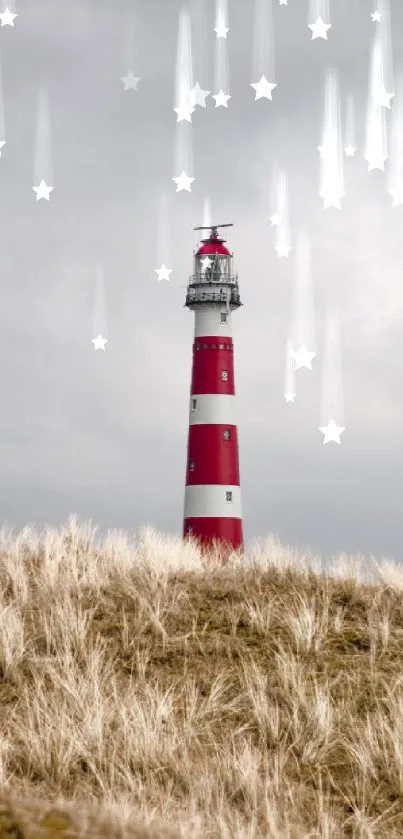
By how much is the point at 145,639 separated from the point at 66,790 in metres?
3.42

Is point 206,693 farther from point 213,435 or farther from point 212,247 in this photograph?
point 212,247

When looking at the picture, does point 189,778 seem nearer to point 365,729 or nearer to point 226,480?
point 365,729

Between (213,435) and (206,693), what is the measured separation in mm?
21501

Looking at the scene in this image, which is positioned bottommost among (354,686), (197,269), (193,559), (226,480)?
(354,686)

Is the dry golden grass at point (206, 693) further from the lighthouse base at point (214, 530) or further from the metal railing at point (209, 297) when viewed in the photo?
the metal railing at point (209, 297)

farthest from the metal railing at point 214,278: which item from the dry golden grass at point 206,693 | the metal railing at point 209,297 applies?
the dry golden grass at point 206,693

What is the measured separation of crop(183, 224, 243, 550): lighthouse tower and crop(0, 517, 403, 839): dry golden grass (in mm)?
16230

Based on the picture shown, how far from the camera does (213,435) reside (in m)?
32.4

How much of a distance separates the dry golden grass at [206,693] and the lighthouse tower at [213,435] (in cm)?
1623

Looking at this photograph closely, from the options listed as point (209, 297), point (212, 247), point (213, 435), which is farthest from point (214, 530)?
point (212, 247)

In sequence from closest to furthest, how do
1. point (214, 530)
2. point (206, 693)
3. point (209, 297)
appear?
point (206, 693)
point (214, 530)
point (209, 297)

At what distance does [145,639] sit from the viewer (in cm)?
1229

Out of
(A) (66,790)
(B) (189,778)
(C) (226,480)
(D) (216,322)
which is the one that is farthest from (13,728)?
(D) (216,322)

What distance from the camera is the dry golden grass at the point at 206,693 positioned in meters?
8.74
